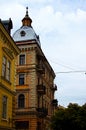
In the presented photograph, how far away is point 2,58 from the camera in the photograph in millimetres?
26375

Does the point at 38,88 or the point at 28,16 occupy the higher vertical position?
the point at 28,16

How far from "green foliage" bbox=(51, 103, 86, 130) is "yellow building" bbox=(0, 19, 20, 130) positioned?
15519 millimetres

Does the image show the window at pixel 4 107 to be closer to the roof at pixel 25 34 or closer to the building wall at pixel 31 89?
the building wall at pixel 31 89

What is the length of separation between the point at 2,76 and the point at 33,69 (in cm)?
→ 2387

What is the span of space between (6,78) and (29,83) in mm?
22386

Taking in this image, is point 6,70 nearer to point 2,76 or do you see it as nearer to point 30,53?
point 2,76

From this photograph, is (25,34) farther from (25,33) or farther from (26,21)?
(26,21)

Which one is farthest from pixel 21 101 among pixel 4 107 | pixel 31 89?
pixel 4 107

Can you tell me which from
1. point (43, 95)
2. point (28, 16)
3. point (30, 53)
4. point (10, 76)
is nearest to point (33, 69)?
point (30, 53)

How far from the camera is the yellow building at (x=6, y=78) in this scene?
2600 cm

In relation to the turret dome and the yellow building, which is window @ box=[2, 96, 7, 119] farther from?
the turret dome

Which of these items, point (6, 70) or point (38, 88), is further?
point (38, 88)

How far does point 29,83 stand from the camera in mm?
49688

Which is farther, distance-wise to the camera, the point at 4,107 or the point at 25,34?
the point at 25,34
